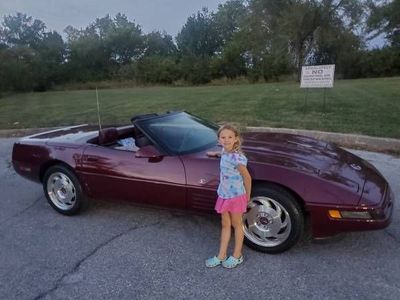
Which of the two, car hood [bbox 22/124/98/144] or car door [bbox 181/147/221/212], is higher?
→ car hood [bbox 22/124/98/144]

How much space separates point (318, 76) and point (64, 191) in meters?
7.55

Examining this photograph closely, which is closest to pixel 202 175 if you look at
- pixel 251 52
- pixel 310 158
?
pixel 310 158

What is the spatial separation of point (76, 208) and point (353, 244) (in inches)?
110

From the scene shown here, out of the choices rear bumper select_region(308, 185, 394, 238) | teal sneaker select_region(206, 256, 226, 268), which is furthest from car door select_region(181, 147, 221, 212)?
rear bumper select_region(308, 185, 394, 238)

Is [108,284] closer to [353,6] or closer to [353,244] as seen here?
[353,244]

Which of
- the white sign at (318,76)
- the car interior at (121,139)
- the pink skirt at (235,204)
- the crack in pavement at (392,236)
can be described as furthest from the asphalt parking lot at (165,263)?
the white sign at (318,76)

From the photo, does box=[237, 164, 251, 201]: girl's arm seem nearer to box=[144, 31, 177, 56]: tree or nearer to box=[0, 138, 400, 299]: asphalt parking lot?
box=[0, 138, 400, 299]: asphalt parking lot

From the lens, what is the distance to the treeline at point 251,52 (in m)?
30.7

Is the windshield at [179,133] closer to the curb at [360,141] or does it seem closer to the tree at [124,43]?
the curb at [360,141]

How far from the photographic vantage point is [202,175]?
3.28 meters

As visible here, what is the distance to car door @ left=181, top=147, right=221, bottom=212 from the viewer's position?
3.24 m

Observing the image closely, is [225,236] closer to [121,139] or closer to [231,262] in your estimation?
[231,262]

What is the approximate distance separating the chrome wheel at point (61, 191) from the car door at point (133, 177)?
30 centimetres

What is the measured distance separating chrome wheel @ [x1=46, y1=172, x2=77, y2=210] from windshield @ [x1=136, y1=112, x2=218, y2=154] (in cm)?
110
